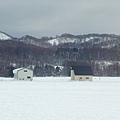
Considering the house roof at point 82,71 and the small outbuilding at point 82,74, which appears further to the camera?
the house roof at point 82,71

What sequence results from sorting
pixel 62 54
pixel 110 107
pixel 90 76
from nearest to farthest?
pixel 110 107, pixel 90 76, pixel 62 54

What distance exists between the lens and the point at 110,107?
19828 mm

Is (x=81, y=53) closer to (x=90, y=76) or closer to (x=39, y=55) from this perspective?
(x=39, y=55)

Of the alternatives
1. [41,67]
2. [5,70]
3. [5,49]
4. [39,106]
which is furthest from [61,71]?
[39,106]

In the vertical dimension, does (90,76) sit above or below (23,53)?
below

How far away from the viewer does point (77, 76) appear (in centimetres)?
7069

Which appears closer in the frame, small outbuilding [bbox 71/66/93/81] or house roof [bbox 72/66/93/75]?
small outbuilding [bbox 71/66/93/81]

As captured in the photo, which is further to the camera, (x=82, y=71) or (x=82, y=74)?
(x=82, y=71)

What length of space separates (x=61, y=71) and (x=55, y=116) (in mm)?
104403

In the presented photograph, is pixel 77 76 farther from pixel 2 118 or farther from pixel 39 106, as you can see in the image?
pixel 2 118

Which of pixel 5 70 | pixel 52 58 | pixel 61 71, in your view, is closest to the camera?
pixel 5 70

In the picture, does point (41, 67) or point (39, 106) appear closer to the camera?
point (39, 106)

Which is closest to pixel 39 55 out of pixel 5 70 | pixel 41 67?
pixel 41 67

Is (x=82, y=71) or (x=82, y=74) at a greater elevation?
(x=82, y=71)
